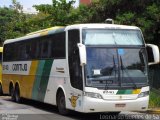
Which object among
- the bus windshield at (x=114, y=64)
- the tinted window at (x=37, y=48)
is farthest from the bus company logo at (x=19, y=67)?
the bus windshield at (x=114, y=64)

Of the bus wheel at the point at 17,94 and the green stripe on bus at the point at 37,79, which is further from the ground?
the green stripe on bus at the point at 37,79

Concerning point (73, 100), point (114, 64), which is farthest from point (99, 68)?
point (73, 100)

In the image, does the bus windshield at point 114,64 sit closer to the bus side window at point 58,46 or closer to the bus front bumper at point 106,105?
the bus front bumper at point 106,105

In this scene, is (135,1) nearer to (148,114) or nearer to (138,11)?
(138,11)

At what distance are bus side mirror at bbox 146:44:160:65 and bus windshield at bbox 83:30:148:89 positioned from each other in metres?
0.30

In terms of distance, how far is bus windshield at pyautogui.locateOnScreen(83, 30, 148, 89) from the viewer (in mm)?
14461

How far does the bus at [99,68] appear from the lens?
1430 cm

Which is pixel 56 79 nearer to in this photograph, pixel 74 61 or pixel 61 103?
pixel 61 103

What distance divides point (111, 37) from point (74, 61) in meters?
1.43

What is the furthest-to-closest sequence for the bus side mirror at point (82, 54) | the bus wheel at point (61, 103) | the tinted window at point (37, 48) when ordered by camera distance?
the tinted window at point (37, 48), the bus wheel at point (61, 103), the bus side mirror at point (82, 54)

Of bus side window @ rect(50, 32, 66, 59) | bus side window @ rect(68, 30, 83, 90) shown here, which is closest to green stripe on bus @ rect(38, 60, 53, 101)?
bus side window @ rect(50, 32, 66, 59)

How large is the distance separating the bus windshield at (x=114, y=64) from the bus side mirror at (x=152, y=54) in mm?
303

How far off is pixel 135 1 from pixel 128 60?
12.4m

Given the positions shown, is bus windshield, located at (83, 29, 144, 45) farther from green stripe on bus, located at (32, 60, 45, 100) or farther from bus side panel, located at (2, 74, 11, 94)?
bus side panel, located at (2, 74, 11, 94)
